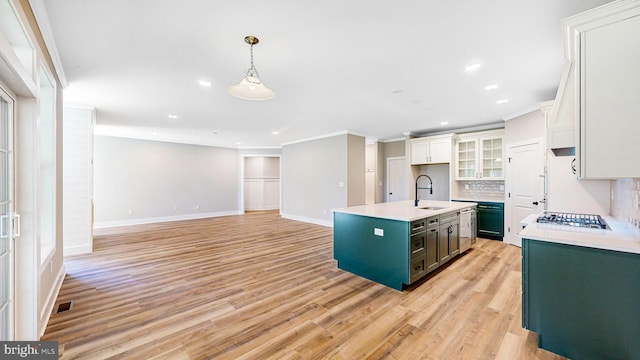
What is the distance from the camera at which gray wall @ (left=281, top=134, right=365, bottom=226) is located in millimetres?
6648

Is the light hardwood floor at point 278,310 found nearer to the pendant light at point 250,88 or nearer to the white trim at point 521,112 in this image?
the pendant light at point 250,88

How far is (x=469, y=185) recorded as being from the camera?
20.2ft

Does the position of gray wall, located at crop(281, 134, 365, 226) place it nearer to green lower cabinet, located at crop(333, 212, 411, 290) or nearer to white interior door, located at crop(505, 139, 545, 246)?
green lower cabinet, located at crop(333, 212, 411, 290)

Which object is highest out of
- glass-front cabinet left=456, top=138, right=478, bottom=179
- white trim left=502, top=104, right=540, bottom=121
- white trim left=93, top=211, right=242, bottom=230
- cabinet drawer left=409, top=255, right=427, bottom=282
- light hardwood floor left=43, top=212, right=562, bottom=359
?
white trim left=502, top=104, right=540, bottom=121

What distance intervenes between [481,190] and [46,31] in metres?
7.40

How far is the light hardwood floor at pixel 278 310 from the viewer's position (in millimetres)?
1935

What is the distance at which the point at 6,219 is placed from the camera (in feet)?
5.44

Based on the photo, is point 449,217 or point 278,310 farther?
point 449,217

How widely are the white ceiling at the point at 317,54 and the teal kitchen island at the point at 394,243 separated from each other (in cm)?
175

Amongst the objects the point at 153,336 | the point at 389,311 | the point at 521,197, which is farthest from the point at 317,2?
the point at 521,197

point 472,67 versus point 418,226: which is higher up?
point 472,67

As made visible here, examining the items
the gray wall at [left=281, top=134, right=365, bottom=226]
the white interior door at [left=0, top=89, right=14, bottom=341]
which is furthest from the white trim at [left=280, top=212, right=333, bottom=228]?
the white interior door at [left=0, top=89, right=14, bottom=341]

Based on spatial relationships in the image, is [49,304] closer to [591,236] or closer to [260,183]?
[591,236]

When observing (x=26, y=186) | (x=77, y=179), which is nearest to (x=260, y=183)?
(x=77, y=179)
